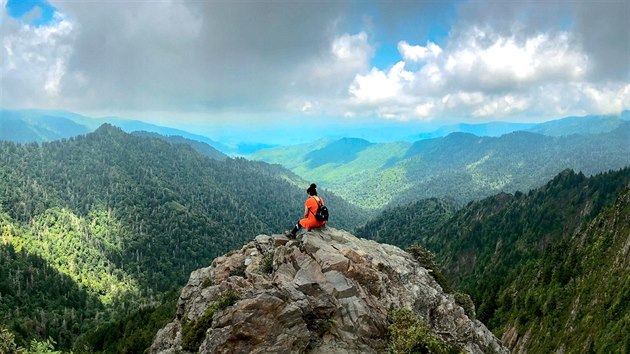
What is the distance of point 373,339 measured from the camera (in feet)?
106

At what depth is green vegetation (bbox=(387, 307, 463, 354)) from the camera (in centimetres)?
3047

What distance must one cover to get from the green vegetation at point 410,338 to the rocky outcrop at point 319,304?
3.05ft

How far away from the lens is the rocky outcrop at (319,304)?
29219 mm

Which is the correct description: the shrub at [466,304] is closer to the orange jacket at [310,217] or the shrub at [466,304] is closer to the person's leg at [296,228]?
the orange jacket at [310,217]

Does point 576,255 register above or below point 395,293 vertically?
below

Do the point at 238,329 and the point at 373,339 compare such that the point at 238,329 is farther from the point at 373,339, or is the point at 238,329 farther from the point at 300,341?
Result: the point at 373,339

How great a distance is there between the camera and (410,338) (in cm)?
3080

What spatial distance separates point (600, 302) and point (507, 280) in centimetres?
8606

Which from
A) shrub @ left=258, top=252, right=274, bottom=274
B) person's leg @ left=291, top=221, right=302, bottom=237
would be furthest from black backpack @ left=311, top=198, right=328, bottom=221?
shrub @ left=258, top=252, right=274, bottom=274

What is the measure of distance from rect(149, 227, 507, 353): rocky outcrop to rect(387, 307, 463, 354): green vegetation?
0.93 meters

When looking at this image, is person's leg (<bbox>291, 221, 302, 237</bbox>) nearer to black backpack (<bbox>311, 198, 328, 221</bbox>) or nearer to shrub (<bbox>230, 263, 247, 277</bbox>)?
black backpack (<bbox>311, 198, 328, 221</bbox>)

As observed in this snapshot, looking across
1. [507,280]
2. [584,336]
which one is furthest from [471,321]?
[507,280]

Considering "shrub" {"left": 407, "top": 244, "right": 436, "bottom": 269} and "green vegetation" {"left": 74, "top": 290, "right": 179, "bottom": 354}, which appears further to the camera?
"green vegetation" {"left": 74, "top": 290, "right": 179, "bottom": 354}

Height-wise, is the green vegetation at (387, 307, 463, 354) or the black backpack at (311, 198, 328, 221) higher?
the black backpack at (311, 198, 328, 221)
